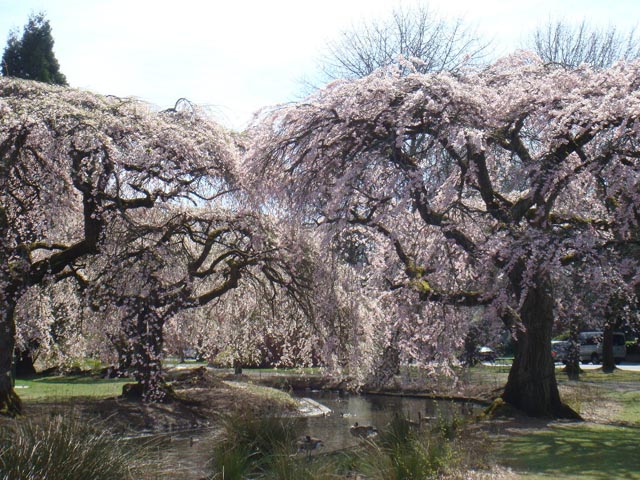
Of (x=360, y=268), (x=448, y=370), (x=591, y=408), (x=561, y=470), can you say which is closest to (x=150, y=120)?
(x=360, y=268)

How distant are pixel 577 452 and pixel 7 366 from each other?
11859 mm

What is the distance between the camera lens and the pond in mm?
11031

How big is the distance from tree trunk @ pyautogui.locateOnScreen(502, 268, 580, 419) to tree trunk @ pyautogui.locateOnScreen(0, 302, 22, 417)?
36.0 ft

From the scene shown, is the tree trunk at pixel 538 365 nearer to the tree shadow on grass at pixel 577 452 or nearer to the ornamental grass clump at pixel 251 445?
the tree shadow on grass at pixel 577 452

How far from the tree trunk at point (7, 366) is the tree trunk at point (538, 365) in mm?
10968

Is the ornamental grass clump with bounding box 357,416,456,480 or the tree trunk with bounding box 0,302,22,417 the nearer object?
the ornamental grass clump with bounding box 357,416,456,480

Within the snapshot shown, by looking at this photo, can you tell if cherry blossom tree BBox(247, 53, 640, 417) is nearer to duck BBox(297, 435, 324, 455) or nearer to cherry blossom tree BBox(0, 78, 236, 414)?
cherry blossom tree BBox(0, 78, 236, 414)

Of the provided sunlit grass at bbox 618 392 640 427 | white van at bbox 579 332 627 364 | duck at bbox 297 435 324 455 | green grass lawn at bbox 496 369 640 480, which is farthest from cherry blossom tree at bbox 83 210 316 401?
A: white van at bbox 579 332 627 364

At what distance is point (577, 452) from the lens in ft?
36.5

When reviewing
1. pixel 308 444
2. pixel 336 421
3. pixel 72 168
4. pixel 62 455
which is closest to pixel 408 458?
pixel 62 455

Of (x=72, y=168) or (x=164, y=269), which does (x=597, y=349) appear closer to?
(x=164, y=269)

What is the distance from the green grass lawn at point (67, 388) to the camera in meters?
20.2

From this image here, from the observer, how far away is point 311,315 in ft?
57.8

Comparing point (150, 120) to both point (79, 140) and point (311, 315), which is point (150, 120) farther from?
point (311, 315)
